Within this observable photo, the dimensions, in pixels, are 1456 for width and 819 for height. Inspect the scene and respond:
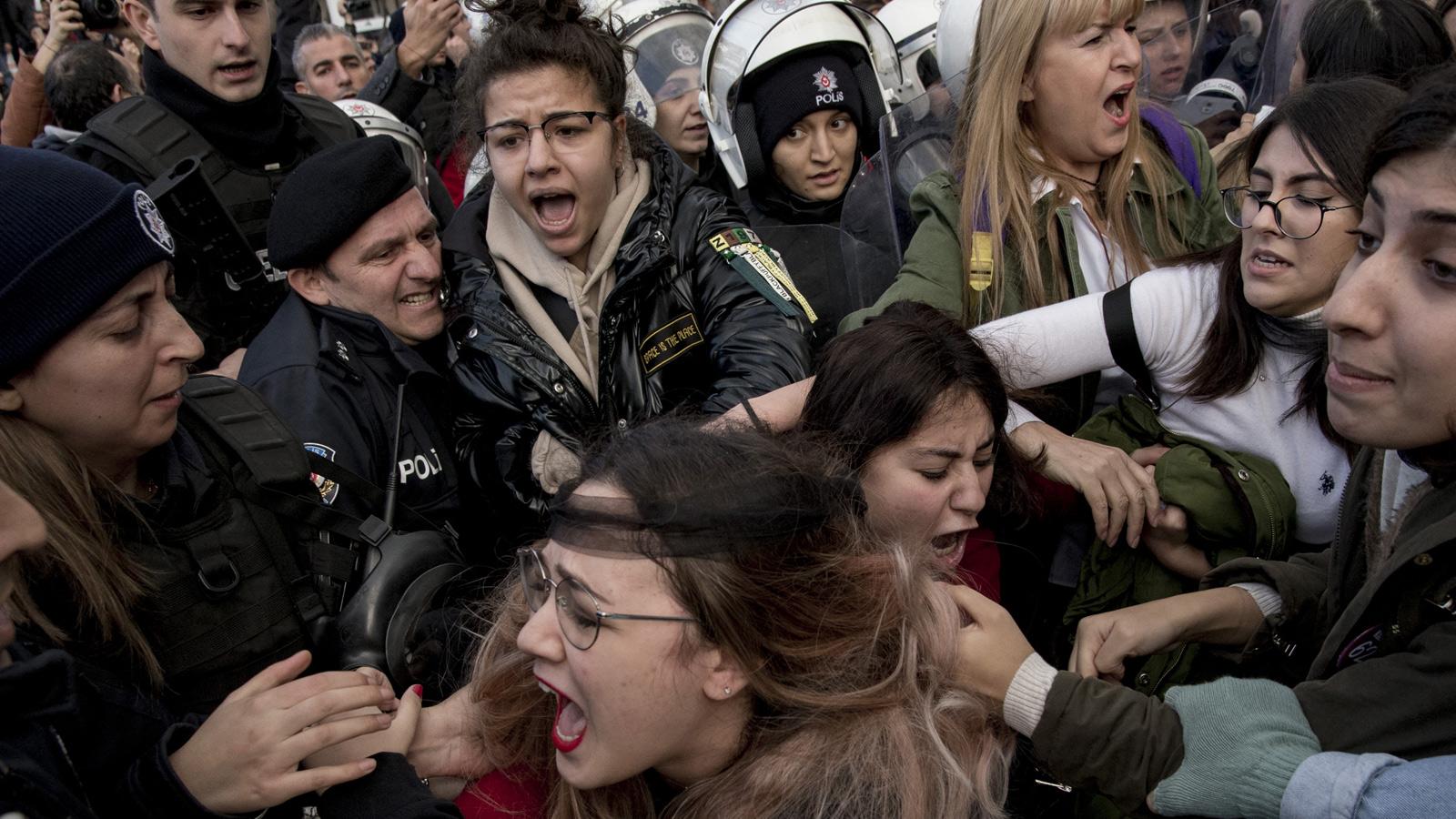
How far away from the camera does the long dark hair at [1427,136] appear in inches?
60.7

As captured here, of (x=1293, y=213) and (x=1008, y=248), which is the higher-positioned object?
(x=1293, y=213)

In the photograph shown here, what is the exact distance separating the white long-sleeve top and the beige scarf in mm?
1106

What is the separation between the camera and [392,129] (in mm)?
4629

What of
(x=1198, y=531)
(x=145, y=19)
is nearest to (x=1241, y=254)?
(x=1198, y=531)

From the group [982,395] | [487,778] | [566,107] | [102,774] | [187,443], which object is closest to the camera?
[102,774]

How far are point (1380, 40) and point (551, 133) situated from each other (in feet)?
7.73

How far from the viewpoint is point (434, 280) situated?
3.15 meters

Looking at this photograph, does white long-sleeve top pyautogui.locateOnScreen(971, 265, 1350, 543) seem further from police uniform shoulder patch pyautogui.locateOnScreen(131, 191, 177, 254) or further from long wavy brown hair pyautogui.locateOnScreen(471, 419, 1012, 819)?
police uniform shoulder patch pyautogui.locateOnScreen(131, 191, 177, 254)

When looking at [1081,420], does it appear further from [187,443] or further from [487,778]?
[187,443]

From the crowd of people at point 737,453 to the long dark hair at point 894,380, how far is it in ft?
0.04

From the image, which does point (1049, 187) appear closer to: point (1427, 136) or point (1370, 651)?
point (1427, 136)

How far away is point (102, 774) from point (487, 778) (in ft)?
2.14

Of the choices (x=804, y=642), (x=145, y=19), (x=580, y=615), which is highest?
(x=145, y=19)

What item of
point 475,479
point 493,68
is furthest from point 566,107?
point 475,479
